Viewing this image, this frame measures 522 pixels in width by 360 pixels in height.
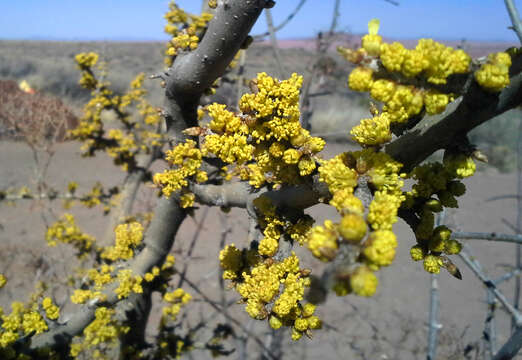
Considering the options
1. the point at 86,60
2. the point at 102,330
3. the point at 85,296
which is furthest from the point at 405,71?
the point at 86,60

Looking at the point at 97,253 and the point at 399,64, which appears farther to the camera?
the point at 97,253

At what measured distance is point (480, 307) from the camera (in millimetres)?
5898

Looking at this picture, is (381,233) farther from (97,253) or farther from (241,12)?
(97,253)

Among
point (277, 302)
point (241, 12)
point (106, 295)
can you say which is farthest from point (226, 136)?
point (106, 295)

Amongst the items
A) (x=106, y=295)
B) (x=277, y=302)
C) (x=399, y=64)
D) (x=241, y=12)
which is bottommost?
(x=106, y=295)

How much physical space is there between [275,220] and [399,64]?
0.61 meters

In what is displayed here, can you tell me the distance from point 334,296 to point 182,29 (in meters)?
5.49

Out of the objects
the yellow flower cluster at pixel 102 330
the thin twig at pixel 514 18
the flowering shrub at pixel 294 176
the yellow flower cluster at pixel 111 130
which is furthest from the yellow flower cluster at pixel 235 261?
the yellow flower cluster at pixel 111 130

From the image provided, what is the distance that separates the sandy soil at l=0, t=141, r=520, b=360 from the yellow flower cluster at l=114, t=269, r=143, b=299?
1.28m

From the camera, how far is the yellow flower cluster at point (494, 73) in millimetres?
589

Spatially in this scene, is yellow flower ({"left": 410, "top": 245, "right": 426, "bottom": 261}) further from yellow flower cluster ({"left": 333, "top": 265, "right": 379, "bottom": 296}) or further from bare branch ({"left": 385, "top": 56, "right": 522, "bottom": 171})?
yellow flower cluster ({"left": 333, "top": 265, "right": 379, "bottom": 296})

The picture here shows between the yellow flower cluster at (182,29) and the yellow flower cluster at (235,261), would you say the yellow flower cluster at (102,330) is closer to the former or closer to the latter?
the yellow flower cluster at (235,261)

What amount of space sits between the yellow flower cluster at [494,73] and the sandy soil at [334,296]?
2.59 m

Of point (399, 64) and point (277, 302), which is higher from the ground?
point (399, 64)
